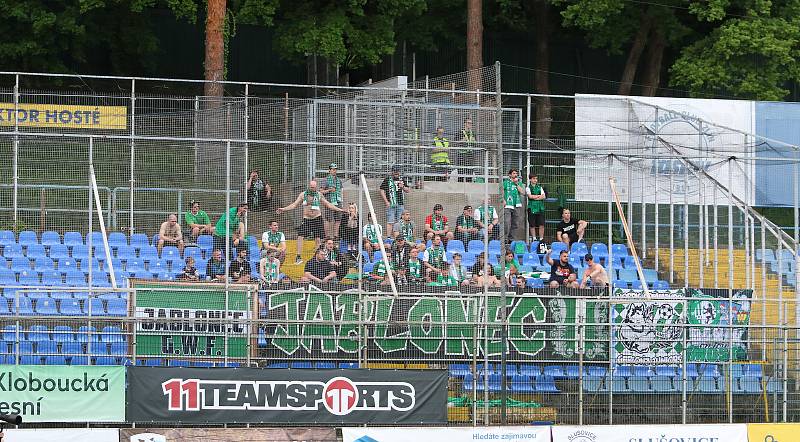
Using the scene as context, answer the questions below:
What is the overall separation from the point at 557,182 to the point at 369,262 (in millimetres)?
4685

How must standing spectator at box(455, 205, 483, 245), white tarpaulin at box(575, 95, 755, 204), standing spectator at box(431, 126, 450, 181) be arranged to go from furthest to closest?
white tarpaulin at box(575, 95, 755, 204) < standing spectator at box(431, 126, 450, 181) < standing spectator at box(455, 205, 483, 245)

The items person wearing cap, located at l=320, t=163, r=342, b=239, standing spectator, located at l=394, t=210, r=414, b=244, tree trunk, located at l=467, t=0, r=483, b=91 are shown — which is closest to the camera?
person wearing cap, located at l=320, t=163, r=342, b=239

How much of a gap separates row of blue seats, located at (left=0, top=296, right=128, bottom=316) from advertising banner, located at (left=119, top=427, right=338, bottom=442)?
193 centimetres

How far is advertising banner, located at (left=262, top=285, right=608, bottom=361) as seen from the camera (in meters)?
17.9

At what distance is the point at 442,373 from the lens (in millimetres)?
18031

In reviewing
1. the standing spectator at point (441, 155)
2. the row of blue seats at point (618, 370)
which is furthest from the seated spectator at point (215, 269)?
the standing spectator at point (441, 155)

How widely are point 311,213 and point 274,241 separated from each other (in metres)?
0.68

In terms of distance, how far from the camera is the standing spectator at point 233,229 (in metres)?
19.1

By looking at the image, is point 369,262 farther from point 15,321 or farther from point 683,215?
point 683,215

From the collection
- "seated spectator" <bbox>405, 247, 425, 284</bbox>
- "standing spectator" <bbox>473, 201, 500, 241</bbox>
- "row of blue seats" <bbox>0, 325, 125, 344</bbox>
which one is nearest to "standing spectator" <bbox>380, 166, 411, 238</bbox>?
"seated spectator" <bbox>405, 247, 425, 284</bbox>

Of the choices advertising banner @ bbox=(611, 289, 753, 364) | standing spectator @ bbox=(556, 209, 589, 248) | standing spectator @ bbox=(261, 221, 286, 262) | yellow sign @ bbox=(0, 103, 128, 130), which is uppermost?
yellow sign @ bbox=(0, 103, 128, 130)

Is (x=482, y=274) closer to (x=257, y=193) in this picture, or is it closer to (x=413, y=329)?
(x=413, y=329)

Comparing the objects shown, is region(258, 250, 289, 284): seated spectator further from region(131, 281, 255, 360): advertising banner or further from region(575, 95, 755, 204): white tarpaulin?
region(575, 95, 755, 204): white tarpaulin

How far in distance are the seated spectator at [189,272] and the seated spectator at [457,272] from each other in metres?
3.69
